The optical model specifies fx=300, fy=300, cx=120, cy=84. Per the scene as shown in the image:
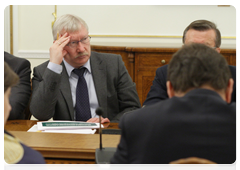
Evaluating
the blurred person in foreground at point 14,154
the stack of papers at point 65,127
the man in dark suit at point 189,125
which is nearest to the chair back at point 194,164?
the man in dark suit at point 189,125

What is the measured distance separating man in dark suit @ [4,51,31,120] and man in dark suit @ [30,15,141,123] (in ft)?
0.20

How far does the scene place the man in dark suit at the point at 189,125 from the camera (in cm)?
84

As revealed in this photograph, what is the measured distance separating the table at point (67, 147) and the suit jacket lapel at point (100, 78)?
27.8 inches

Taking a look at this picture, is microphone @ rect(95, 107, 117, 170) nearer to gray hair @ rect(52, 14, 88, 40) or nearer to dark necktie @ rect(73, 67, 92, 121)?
dark necktie @ rect(73, 67, 92, 121)

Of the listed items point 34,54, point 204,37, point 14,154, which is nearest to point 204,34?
point 204,37

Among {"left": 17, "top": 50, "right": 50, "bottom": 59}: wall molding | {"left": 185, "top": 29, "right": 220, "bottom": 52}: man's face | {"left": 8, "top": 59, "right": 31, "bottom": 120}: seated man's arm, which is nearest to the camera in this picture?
{"left": 185, "top": 29, "right": 220, "bottom": 52}: man's face

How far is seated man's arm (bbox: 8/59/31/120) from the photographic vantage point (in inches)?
78.6

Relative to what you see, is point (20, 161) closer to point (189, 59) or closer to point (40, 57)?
point (189, 59)

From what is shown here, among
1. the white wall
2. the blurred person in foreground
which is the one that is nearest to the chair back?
the blurred person in foreground

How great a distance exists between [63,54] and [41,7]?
2.98 meters

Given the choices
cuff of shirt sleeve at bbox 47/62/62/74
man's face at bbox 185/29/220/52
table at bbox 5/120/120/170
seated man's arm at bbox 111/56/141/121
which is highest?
man's face at bbox 185/29/220/52

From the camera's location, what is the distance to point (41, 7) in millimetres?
4828

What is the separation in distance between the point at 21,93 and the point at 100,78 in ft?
1.88

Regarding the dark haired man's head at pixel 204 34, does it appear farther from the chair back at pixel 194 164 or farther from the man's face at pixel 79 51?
the chair back at pixel 194 164
